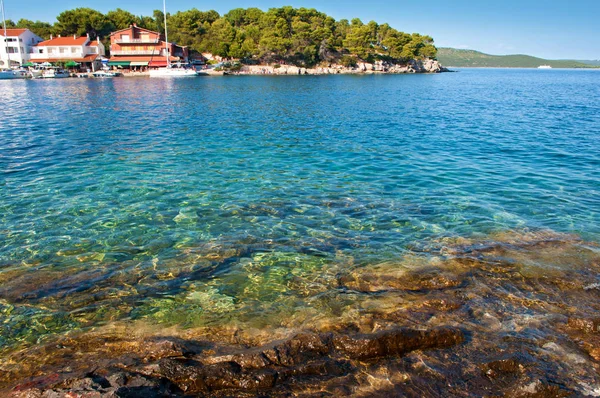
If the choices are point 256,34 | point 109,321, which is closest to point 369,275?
→ point 109,321

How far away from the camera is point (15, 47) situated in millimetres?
109000

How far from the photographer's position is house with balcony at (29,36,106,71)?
109812mm

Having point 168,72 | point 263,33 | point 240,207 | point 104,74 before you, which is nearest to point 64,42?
point 104,74

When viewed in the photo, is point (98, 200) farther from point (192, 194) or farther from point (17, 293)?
point (17, 293)

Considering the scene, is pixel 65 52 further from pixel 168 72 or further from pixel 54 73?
pixel 168 72

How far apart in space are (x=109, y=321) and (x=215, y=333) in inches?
86.5

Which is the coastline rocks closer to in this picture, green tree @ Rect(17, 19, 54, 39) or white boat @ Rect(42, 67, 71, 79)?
white boat @ Rect(42, 67, 71, 79)

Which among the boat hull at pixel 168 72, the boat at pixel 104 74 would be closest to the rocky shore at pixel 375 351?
the boat hull at pixel 168 72

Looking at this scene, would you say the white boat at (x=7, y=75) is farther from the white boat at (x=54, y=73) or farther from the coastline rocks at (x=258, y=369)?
the coastline rocks at (x=258, y=369)

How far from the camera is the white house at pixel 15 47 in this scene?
351ft

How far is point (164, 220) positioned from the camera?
12.5 metres

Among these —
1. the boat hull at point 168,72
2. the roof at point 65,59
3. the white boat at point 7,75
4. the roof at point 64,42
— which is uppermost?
the roof at point 64,42

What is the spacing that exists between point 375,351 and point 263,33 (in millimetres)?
140752

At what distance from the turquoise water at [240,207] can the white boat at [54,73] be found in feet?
261
